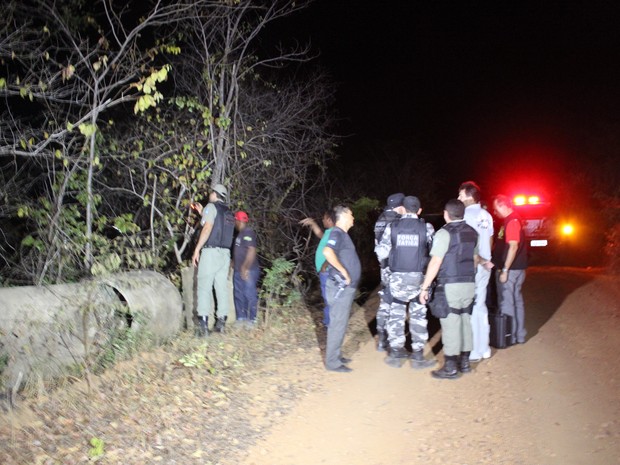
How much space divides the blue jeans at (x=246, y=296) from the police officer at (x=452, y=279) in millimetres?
3166

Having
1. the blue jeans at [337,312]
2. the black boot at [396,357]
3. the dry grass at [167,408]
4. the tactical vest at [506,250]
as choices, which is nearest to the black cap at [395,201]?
the tactical vest at [506,250]

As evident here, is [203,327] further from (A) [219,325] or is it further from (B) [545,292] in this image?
(B) [545,292]

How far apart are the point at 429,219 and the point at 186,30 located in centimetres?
797

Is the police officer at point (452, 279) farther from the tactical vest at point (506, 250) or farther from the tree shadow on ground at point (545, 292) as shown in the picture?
the tree shadow on ground at point (545, 292)

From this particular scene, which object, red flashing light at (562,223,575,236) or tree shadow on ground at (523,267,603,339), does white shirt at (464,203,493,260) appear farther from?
red flashing light at (562,223,575,236)

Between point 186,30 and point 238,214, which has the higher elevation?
point 186,30

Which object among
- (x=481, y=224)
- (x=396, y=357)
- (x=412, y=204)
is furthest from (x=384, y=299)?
(x=481, y=224)

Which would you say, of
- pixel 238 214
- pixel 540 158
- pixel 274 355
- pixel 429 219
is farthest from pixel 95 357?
pixel 540 158

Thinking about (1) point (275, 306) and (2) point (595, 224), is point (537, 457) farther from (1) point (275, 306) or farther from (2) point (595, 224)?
(2) point (595, 224)

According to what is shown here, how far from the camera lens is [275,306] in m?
9.35

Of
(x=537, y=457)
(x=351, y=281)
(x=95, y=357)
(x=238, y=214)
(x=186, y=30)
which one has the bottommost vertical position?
(x=537, y=457)

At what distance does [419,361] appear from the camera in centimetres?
670

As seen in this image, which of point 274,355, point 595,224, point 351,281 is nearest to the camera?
point 351,281

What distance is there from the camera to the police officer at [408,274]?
6.62m
